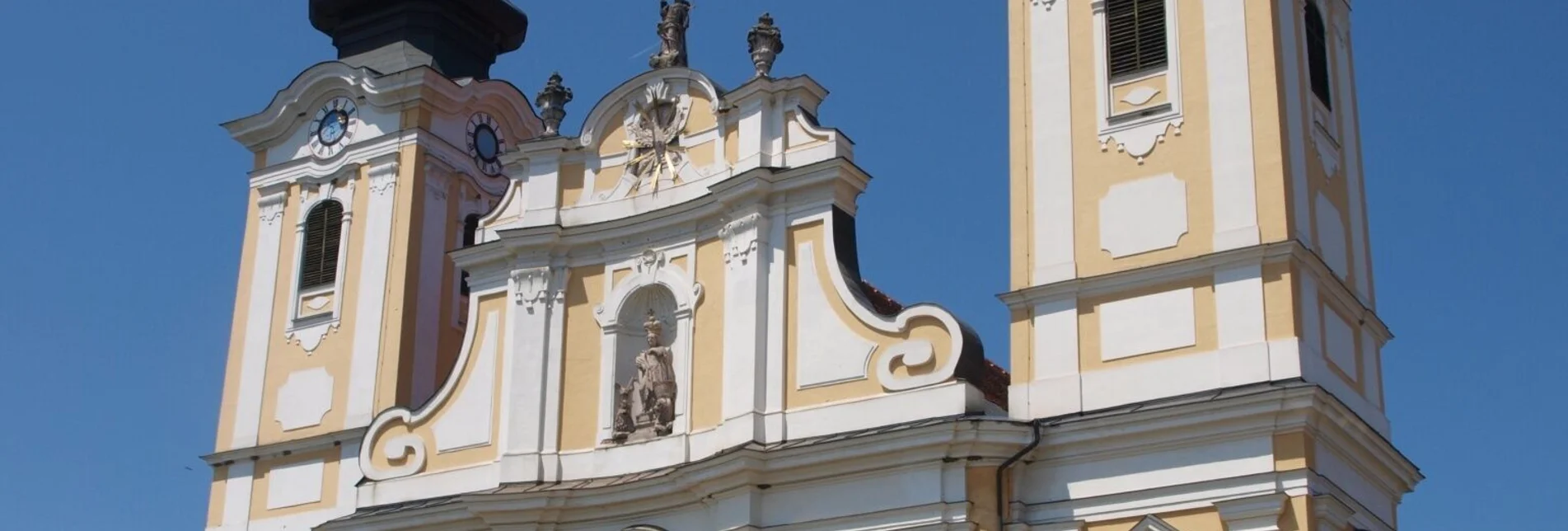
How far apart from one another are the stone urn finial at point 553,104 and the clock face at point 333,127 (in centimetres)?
286

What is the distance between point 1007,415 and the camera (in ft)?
57.9

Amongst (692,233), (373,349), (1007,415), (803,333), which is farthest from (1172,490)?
(373,349)

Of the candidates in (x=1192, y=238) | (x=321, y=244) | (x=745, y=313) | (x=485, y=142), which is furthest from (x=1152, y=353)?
(x=321, y=244)

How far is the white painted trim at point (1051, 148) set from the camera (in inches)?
697

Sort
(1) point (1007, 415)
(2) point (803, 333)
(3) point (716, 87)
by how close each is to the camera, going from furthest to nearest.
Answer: (3) point (716, 87), (2) point (803, 333), (1) point (1007, 415)

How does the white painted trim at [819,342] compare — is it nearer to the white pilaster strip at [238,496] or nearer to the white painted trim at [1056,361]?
the white painted trim at [1056,361]

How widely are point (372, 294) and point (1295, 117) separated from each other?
962cm

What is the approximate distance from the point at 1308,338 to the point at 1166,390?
1.12 m

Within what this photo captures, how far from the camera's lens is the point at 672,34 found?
69.1ft

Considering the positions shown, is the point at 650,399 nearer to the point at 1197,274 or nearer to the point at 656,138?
the point at 656,138

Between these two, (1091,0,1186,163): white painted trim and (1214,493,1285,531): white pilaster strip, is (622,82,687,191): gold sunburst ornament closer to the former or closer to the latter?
(1091,0,1186,163): white painted trim

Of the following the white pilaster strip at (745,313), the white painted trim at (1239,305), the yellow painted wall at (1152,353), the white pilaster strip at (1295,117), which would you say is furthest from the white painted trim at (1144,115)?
the white pilaster strip at (745,313)

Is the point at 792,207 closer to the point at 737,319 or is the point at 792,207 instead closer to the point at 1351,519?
the point at 737,319

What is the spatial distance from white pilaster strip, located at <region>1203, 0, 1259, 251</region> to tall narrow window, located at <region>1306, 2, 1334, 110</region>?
115 cm
